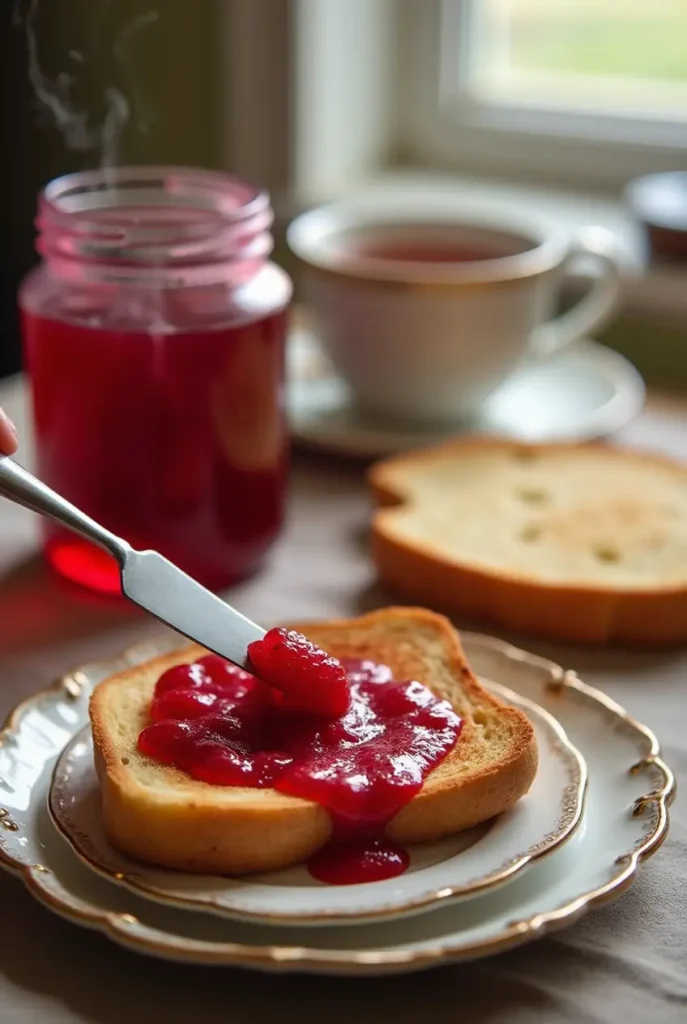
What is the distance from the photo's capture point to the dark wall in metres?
1.53

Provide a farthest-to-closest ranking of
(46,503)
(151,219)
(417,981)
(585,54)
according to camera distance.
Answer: (585,54) < (151,219) < (46,503) < (417,981)

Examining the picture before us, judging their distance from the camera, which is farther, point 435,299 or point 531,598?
point 435,299

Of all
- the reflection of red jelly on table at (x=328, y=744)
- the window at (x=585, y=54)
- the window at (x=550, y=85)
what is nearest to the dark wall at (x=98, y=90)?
the window at (x=550, y=85)

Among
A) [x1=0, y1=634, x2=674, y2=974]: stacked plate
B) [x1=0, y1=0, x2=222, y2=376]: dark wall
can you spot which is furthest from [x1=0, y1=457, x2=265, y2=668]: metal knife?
[x1=0, y1=0, x2=222, y2=376]: dark wall

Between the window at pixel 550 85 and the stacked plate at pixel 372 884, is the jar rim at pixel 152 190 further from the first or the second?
the window at pixel 550 85

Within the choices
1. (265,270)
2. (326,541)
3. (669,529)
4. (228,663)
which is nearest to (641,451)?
(669,529)

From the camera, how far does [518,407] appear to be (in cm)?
184

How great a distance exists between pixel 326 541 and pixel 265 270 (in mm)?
325

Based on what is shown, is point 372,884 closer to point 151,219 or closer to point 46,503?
point 46,503

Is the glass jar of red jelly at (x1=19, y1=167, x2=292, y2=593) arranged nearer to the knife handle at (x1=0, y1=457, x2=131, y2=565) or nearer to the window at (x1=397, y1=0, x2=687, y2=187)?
the knife handle at (x1=0, y1=457, x2=131, y2=565)

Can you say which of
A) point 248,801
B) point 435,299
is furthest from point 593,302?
point 248,801

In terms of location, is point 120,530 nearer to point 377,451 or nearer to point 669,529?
point 377,451

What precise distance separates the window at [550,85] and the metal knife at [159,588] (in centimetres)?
157

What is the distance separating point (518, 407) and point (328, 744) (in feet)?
3.23
